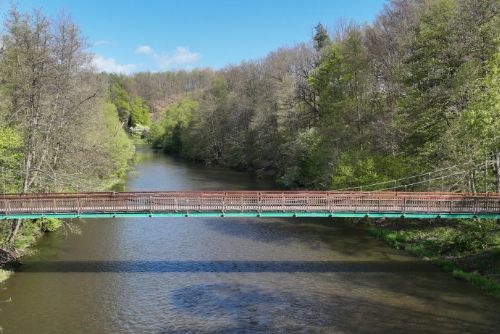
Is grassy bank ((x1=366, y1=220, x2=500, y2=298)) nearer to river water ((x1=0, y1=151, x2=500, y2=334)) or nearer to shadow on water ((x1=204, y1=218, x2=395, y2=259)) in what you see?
river water ((x1=0, y1=151, x2=500, y2=334))

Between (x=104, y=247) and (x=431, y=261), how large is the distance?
781 inches

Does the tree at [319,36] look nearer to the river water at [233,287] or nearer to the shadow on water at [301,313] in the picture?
the river water at [233,287]

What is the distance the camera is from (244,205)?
1003 inches

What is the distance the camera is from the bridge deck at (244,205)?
81.2ft

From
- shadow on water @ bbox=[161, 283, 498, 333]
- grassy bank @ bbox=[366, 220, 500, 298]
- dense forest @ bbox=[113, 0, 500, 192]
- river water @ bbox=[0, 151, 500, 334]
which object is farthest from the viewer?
dense forest @ bbox=[113, 0, 500, 192]

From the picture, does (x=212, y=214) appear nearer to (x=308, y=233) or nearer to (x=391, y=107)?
(x=308, y=233)

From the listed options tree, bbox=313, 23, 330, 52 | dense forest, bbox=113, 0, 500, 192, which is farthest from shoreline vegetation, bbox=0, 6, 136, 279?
tree, bbox=313, 23, 330, 52

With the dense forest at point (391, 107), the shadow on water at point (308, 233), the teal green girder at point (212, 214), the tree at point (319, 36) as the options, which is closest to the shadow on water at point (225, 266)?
the shadow on water at point (308, 233)

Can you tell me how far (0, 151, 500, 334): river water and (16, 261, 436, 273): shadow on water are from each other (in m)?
0.06

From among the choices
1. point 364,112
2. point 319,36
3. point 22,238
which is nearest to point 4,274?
point 22,238

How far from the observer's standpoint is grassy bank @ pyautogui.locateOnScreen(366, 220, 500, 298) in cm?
2441

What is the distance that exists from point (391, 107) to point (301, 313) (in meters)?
24.2

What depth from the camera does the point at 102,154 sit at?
38.5 m

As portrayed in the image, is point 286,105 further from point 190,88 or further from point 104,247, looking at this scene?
point 190,88
